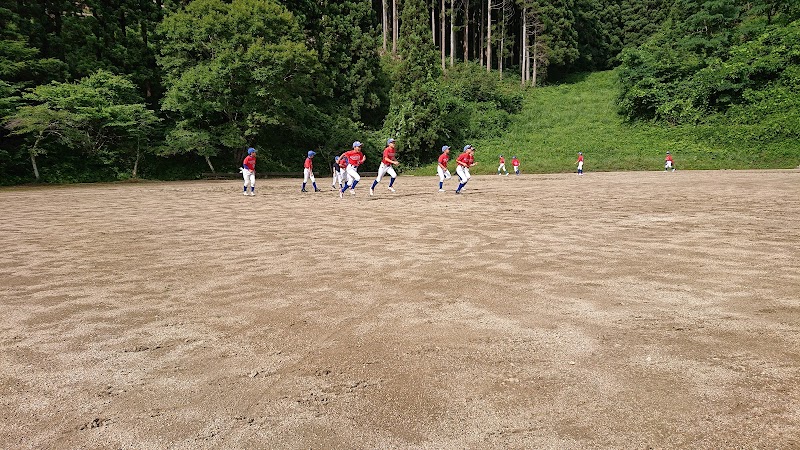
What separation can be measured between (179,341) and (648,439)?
3.34 meters

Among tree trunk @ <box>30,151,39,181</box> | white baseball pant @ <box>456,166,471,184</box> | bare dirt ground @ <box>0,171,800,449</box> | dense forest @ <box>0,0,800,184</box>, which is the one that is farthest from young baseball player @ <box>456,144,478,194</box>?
tree trunk @ <box>30,151,39,181</box>

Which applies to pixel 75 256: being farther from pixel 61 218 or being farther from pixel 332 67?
pixel 332 67

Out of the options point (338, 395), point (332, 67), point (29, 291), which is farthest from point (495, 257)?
point (332, 67)

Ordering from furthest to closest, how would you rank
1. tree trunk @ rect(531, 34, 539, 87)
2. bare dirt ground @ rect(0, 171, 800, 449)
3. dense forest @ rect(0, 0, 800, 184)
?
tree trunk @ rect(531, 34, 539, 87) → dense forest @ rect(0, 0, 800, 184) → bare dirt ground @ rect(0, 171, 800, 449)

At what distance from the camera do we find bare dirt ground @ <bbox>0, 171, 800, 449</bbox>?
2.43 m

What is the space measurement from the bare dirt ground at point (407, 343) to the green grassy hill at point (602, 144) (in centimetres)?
3094

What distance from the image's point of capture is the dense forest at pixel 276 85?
28984 mm

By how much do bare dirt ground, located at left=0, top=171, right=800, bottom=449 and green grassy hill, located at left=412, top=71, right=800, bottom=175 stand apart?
30945 millimetres

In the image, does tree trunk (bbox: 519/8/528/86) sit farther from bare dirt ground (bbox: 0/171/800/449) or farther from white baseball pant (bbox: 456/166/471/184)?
bare dirt ground (bbox: 0/171/800/449)


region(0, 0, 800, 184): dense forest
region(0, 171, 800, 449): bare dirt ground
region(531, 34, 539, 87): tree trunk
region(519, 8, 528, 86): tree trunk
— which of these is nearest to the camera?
region(0, 171, 800, 449): bare dirt ground

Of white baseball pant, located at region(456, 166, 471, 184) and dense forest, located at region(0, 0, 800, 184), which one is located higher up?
dense forest, located at region(0, 0, 800, 184)

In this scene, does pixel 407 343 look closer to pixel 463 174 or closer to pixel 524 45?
pixel 463 174

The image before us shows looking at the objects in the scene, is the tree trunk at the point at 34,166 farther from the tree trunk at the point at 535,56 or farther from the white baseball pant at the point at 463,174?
the tree trunk at the point at 535,56

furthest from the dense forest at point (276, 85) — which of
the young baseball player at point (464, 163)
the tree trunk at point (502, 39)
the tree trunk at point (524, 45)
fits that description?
the young baseball player at point (464, 163)
